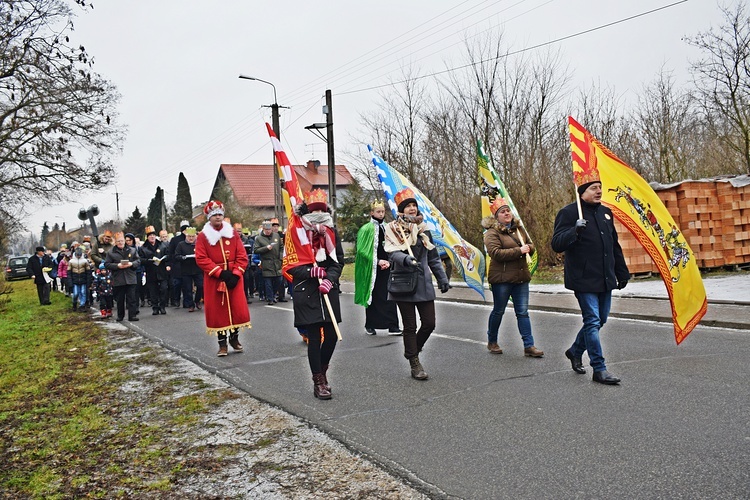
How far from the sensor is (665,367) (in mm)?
6406

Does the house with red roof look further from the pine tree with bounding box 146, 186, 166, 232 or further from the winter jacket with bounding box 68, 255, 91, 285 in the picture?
the winter jacket with bounding box 68, 255, 91, 285

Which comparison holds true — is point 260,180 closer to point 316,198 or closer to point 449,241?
point 449,241

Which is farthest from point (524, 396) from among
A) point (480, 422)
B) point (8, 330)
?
point (8, 330)

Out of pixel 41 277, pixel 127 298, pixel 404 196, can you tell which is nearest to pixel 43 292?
pixel 41 277

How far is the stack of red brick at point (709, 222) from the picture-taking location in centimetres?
1491

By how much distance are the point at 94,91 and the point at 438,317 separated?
16.0 metres

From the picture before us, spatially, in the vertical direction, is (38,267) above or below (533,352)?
above

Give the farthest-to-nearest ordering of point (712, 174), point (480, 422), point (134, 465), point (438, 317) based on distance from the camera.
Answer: point (712, 174) → point (438, 317) → point (480, 422) → point (134, 465)

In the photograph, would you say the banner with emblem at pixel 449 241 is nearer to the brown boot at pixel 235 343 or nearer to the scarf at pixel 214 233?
the scarf at pixel 214 233

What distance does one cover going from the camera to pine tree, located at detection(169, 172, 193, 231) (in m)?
65.4

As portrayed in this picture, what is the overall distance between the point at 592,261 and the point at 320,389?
2.70 metres

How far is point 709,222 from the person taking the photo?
→ 15.0 meters

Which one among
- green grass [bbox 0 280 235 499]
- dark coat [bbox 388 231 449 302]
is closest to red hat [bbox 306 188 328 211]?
dark coat [bbox 388 231 449 302]

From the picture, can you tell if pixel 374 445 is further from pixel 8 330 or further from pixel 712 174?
pixel 712 174
